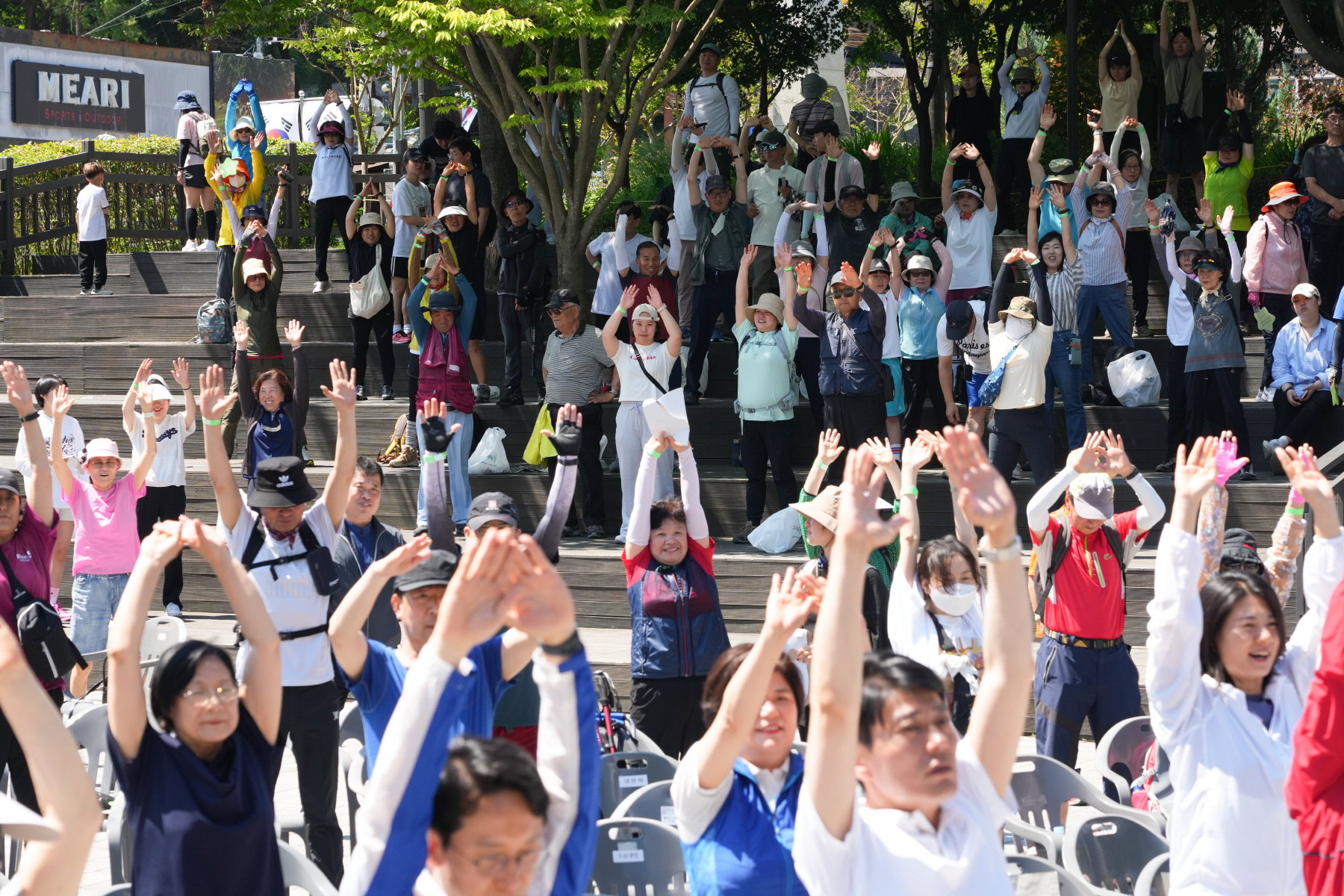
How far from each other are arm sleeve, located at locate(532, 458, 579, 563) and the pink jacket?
24.8ft

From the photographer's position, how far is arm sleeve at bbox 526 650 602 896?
2.72 meters

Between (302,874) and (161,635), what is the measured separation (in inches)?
142

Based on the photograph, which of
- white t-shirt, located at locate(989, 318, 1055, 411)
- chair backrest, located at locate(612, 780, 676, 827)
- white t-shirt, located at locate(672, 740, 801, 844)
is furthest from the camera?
white t-shirt, located at locate(989, 318, 1055, 411)

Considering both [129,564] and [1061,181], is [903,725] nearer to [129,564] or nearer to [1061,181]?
[129,564]

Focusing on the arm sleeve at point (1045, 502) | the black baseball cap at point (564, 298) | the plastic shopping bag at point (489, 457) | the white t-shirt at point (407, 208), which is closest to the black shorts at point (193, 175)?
the white t-shirt at point (407, 208)

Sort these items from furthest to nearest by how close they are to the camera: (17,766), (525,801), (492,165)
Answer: (492,165) → (17,766) → (525,801)

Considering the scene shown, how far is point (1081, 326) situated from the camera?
36.5ft

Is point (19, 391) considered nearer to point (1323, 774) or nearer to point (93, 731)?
point (93, 731)

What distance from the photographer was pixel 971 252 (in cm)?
1141

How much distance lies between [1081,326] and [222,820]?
29.7 feet

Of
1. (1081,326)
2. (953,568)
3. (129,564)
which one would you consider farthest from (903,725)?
(1081,326)

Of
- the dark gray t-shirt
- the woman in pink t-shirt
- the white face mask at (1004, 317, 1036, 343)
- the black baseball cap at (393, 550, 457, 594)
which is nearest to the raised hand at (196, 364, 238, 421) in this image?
the black baseball cap at (393, 550, 457, 594)

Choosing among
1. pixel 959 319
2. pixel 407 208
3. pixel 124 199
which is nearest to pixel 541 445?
pixel 959 319

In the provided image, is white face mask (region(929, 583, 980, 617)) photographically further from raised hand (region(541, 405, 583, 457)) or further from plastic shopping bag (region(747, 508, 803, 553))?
plastic shopping bag (region(747, 508, 803, 553))
